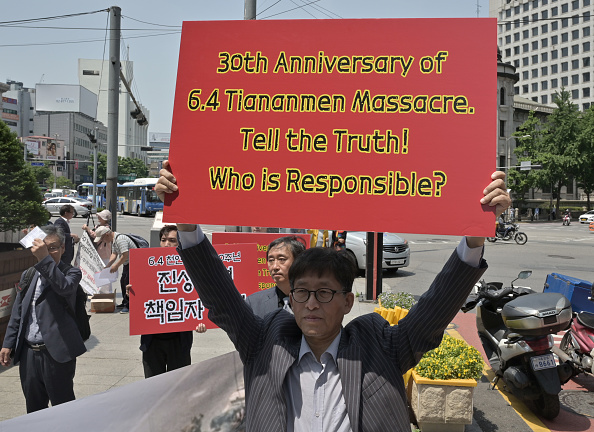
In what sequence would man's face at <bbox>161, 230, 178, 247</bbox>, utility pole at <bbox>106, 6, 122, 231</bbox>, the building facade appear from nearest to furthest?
man's face at <bbox>161, 230, 178, 247</bbox>
utility pole at <bbox>106, 6, 122, 231</bbox>
the building facade

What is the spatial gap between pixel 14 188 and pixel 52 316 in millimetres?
4102

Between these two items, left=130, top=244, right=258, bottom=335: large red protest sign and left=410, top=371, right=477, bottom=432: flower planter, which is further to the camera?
left=410, top=371, right=477, bottom=432: flower planter

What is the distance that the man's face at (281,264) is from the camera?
3.69 metres

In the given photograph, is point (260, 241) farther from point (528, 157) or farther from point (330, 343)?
point (528, 157)

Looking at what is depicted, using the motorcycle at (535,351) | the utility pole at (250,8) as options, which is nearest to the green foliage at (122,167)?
the utility pole at (250,8)

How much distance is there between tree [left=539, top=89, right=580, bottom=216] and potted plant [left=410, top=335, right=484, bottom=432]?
54371 millimetres

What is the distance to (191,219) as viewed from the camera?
A: 7.22 ft

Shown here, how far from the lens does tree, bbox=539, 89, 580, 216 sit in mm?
54500

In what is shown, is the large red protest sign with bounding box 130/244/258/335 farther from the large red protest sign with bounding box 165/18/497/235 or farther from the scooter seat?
the scooter seat

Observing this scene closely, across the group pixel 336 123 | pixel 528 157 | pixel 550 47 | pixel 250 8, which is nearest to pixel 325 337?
pixel 336 123

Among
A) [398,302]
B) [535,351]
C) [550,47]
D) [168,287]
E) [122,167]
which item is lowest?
[535,351]

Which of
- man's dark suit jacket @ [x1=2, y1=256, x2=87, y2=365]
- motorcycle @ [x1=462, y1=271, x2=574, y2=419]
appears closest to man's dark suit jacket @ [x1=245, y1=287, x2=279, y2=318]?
man's dark suit jacket @ [x1=2, y1=256, x2=87, y2=365]

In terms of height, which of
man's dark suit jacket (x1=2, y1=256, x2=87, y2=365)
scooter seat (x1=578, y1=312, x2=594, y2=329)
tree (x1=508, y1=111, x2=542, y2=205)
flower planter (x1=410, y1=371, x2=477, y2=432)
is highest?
tree (x1=508, y1=111, x2=542, y2=205)

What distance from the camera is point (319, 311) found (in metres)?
2.02
